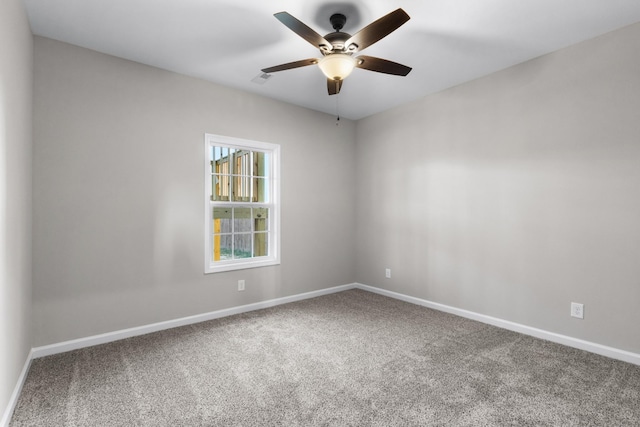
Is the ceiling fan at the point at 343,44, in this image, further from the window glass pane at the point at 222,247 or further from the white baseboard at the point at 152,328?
the white baseboard at the point at 152,328

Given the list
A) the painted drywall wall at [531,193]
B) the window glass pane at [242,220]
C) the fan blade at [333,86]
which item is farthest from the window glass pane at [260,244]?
the fan blade at [333,86]

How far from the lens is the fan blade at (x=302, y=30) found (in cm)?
197

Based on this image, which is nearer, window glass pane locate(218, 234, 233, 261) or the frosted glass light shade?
the frosted glass light shade

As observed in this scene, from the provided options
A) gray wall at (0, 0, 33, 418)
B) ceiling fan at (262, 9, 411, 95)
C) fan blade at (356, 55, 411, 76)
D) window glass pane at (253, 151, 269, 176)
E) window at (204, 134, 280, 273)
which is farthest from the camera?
window glass pane at (253, 151, 269, 176)

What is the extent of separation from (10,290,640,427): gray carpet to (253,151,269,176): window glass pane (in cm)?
185

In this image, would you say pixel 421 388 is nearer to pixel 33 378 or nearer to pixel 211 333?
pixel 211 333

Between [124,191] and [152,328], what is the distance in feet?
4.36

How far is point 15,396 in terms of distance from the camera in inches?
79.7

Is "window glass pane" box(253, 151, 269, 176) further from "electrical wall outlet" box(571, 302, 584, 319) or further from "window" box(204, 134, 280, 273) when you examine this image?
"electrical wall outlet" box(571, 302, 584, 319)

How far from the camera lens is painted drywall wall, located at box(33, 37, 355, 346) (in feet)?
8.98

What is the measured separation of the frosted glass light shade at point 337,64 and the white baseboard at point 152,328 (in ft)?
8.88

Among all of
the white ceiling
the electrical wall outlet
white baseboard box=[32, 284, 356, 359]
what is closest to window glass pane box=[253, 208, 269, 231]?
white baseboard box=[32, 284, 356, 359]

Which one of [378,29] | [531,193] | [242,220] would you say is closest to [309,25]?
[378,29]

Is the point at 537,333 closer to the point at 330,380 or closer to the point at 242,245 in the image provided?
the point at 330,380
